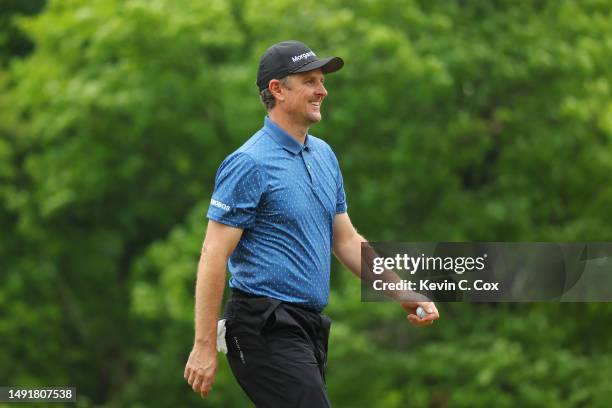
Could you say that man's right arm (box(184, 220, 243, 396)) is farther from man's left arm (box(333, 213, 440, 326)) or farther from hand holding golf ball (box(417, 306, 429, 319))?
hand holding golf ball (box(417, 306, 429, 319))

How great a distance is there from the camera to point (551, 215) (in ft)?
63.0

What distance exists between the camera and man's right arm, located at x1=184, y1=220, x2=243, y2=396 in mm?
4270

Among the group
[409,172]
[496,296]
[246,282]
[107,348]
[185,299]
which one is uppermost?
[246,282]

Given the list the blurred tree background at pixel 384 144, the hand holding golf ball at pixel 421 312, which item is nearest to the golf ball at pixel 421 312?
the hand holding golf ball at pixel 421 312

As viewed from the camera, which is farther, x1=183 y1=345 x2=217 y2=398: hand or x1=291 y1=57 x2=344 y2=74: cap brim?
x1=291 y1=57 x2=344 y2=74: cap brim

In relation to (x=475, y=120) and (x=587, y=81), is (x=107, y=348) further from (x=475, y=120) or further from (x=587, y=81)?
(x=587, y=81)

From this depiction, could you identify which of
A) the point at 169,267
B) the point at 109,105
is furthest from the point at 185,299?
the point at 109,105

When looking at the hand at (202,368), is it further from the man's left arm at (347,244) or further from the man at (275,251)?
the man's left arm at (347,244)

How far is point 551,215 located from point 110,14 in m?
7.29

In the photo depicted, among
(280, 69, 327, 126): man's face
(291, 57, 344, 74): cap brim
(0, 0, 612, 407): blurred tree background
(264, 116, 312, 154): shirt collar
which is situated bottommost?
(0, 0, 612, 407): blurred tree background

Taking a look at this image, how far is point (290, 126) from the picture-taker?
4531 mm

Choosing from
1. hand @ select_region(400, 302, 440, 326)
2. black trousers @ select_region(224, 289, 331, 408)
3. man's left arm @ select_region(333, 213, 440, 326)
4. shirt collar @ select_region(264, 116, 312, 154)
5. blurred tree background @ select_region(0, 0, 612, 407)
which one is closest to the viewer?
black trousers @ select_region(224, 289, 331, 408)

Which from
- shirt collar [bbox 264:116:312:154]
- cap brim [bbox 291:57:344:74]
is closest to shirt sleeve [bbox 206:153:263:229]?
shirt collar [bbox 264:116:312:154]

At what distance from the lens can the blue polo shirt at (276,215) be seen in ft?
14.2
